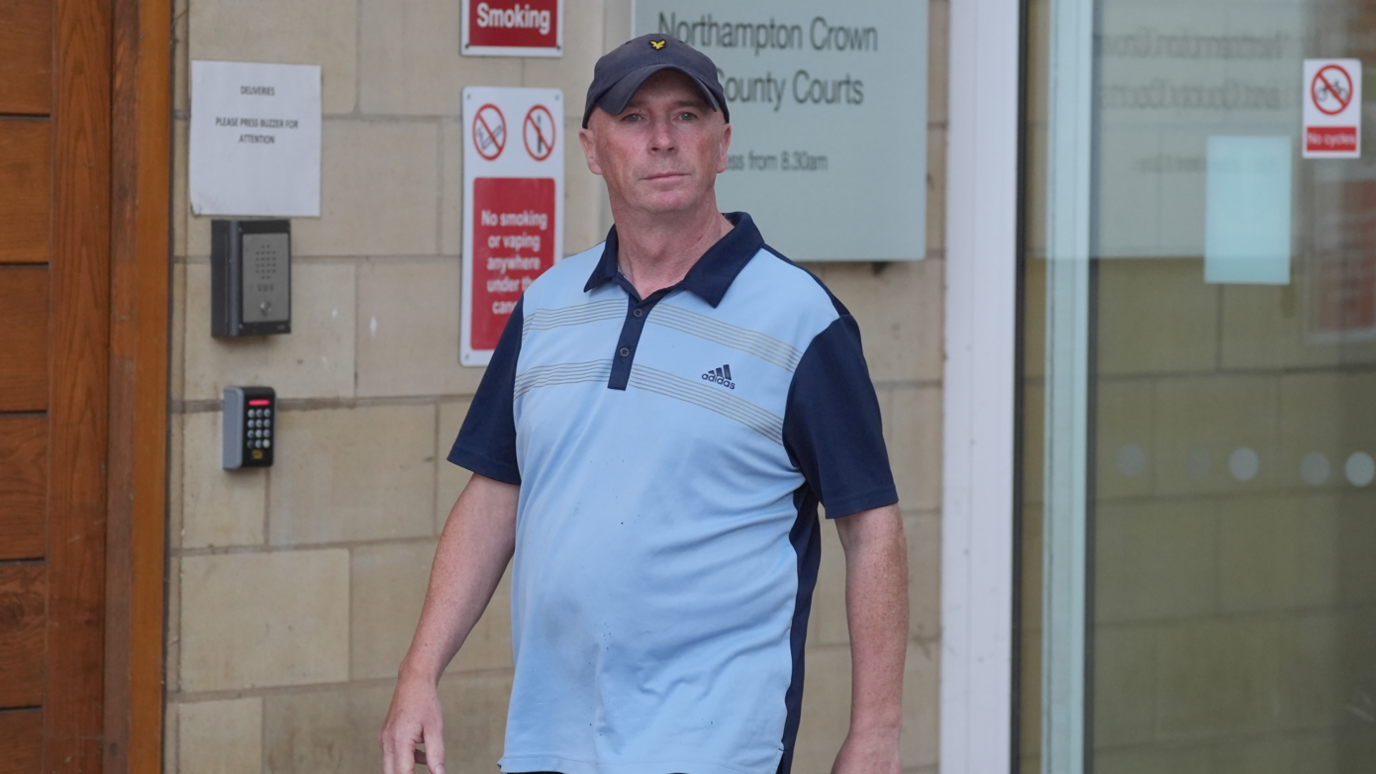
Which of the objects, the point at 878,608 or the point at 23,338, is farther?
the point at 23,338

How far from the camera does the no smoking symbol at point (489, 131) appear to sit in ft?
13.5

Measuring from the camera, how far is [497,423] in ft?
9.01

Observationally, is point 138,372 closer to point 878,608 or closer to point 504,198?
point 504,198

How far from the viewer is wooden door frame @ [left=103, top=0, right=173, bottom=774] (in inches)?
151

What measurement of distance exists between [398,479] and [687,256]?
1.76 metres

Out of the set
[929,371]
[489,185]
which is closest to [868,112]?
[929,371]

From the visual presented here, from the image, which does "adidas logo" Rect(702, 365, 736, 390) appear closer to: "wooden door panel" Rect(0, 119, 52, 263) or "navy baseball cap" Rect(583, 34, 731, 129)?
"navy baseball cap" Rect(583, 34, 731, 129)

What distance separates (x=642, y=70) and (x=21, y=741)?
2484mm

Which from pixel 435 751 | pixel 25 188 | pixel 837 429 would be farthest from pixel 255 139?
pixel 837 429

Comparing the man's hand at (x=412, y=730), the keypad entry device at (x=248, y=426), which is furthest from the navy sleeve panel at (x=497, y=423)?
the keypad entry device at (x=248, y=426)

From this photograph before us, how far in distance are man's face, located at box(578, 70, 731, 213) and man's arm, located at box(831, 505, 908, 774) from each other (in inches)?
21.9

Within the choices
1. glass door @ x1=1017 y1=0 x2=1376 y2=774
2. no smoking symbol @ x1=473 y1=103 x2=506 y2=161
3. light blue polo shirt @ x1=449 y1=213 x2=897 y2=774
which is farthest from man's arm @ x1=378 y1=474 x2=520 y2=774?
glass door @ x1=1017 y1=0 x2=1376 y2=774

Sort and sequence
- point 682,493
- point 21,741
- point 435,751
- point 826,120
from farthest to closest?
point 826,120
point 21,741
point 435,751
point 682,493

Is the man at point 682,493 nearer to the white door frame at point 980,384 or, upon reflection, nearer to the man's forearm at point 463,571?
the man's forearm at point 463,571
